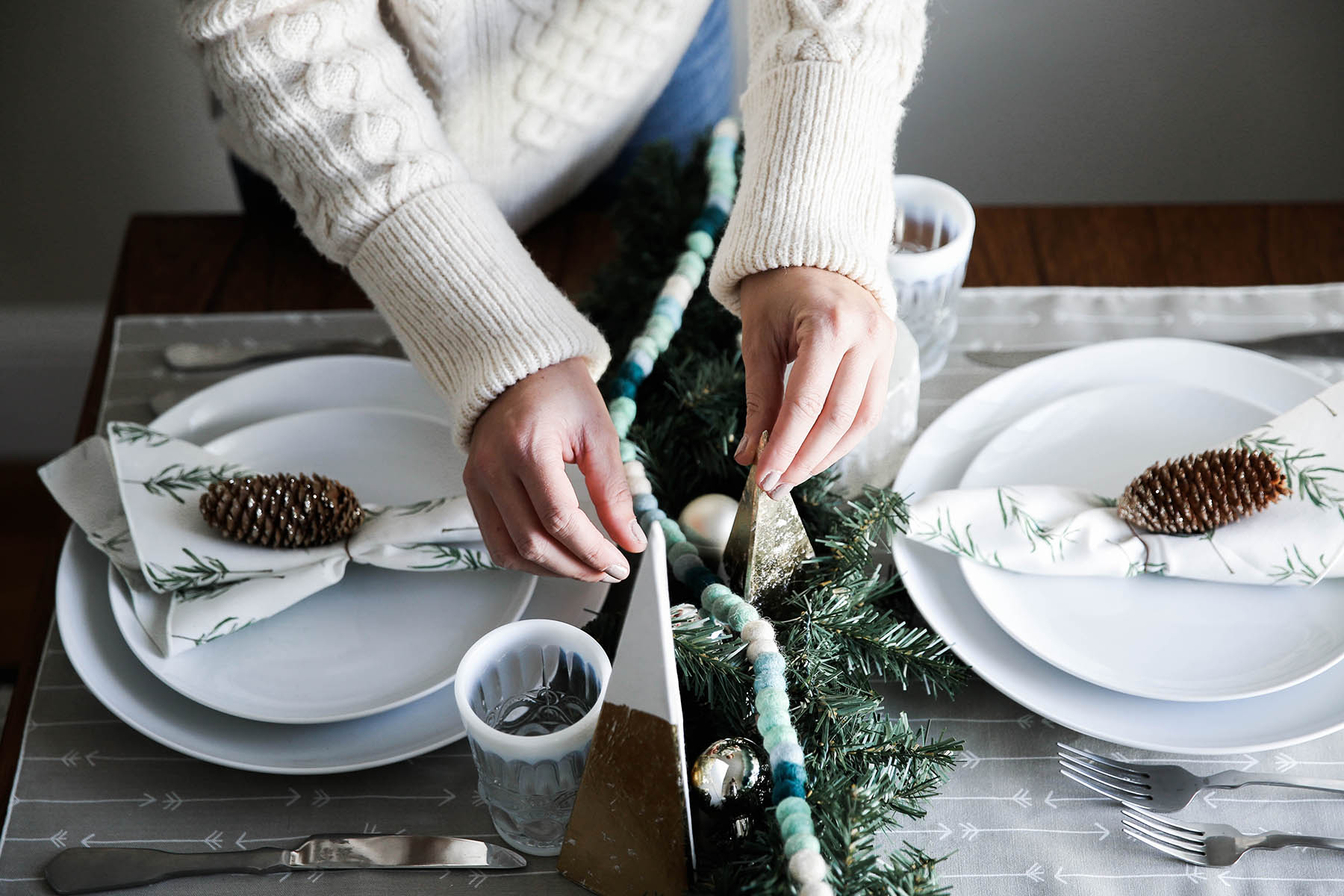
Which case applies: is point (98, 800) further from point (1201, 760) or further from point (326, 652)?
point (1201, 760)

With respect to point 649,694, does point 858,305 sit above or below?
above

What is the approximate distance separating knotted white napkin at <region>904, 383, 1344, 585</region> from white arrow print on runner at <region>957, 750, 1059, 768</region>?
4.3 inches

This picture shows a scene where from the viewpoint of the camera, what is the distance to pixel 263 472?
2.48 ft

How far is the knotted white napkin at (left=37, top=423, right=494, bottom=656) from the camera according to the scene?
2.08ft

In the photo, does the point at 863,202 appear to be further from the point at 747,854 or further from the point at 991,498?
the point at 747,854

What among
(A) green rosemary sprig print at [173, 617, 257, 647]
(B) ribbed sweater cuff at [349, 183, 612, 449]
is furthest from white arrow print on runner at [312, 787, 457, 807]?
(B) ribbed sweater cuff at [349, 183, 612, 449]

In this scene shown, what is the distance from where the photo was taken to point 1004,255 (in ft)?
3.23

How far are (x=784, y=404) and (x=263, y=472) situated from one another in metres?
0.40

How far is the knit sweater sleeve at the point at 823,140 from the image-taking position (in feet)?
2.17

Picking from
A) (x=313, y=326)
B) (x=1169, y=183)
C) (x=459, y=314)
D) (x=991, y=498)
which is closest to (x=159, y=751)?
(x=459, y=314)

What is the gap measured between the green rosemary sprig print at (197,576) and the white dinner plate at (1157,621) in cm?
45

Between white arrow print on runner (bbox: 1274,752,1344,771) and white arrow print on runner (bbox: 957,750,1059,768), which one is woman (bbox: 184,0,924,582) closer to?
white arrow print on runner (bbox: 957,750,1059,768)

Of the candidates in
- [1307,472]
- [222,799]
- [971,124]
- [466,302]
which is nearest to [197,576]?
[222,799]

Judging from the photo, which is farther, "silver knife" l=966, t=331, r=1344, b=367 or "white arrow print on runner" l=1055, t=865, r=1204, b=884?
"silver knife" l=966, t=331, r=1344, b=367
